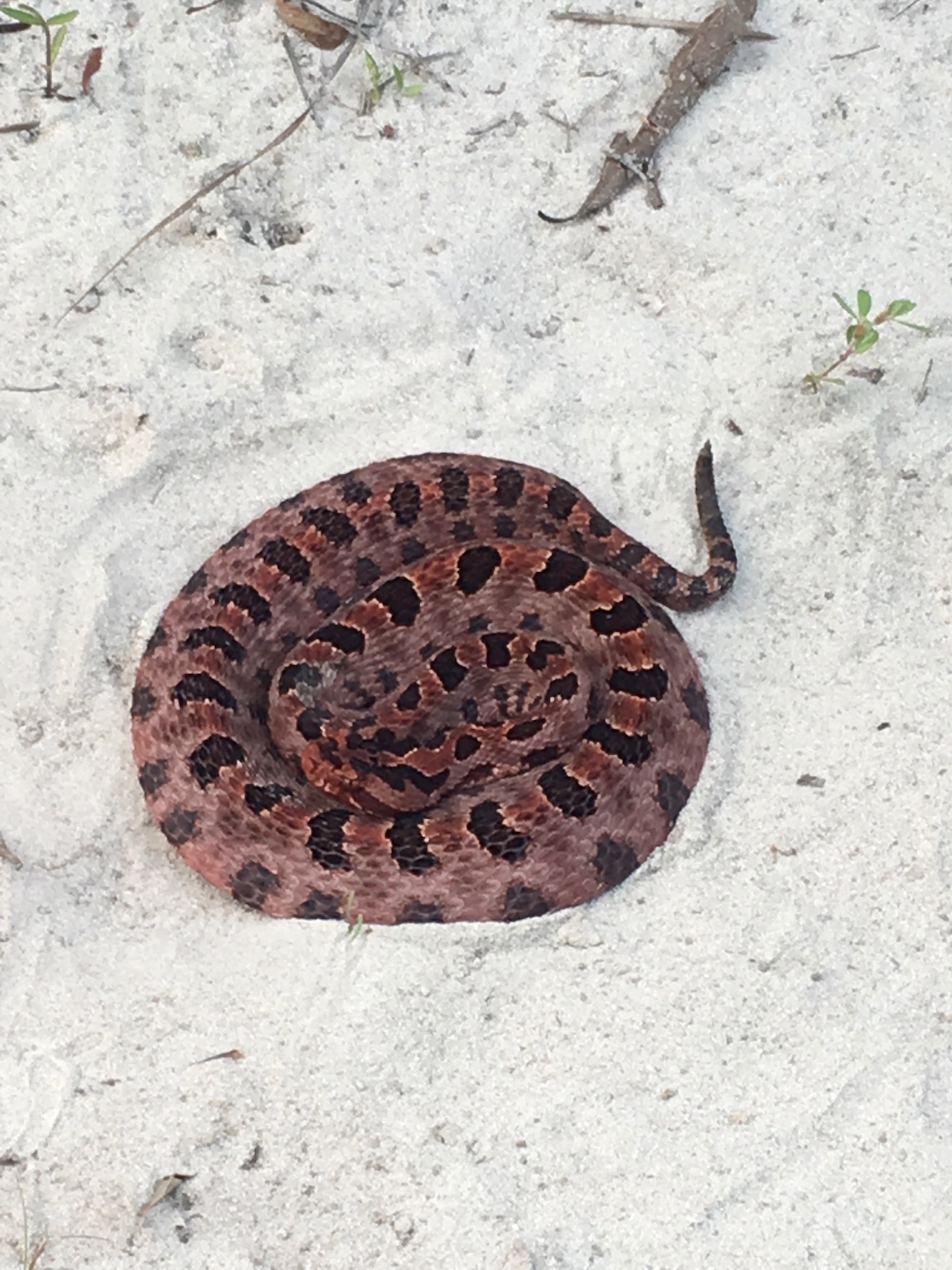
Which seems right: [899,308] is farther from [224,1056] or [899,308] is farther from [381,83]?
[224,1056]

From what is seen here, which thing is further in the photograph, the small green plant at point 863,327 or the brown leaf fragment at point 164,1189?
the small green plant at point 863,327

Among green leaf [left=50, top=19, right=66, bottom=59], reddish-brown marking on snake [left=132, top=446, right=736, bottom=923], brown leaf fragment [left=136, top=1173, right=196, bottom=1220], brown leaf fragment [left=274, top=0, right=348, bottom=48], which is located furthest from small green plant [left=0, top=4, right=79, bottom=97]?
brown leaf fragment [left=136, top=1173, right=196, bottom=1220]

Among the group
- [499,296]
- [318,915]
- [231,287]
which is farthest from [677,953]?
[231,287]

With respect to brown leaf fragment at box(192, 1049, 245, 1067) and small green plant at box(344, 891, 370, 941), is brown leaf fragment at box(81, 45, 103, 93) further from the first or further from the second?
brown leaf fragment at box(192, 1049, 245, 1067)

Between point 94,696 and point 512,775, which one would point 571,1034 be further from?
point 94,696

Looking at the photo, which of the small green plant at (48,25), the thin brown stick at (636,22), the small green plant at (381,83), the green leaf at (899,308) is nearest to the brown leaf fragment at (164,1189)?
the green leaf at (899,308)

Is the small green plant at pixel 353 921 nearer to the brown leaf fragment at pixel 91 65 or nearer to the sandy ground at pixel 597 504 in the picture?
the sandy ground at pixel 597 504
